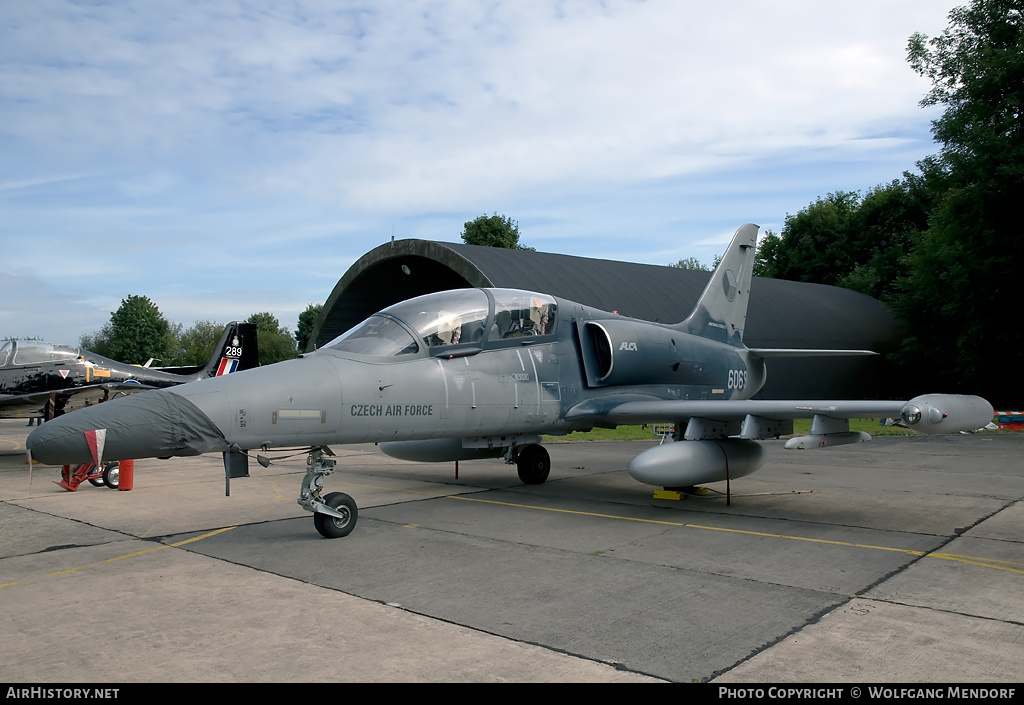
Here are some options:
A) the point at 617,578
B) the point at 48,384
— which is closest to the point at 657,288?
the point at 48,384

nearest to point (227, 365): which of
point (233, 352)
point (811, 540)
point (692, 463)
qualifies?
point (233, 352)

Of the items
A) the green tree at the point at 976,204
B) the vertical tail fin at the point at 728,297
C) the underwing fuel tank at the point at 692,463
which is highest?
the green tree at the point at 976,204

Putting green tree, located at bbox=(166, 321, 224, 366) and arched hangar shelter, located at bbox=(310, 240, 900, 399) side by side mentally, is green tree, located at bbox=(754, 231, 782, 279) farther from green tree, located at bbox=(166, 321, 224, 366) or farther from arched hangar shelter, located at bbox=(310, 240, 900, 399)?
green tree, located at bbox=(166, 321, 224, 366)

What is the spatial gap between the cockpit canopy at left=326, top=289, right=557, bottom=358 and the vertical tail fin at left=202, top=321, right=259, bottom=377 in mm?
12815

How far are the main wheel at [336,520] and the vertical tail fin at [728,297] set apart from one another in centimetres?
665

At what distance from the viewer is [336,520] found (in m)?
7.04

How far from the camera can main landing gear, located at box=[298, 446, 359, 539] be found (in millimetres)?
6906

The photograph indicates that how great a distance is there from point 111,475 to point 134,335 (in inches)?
3060

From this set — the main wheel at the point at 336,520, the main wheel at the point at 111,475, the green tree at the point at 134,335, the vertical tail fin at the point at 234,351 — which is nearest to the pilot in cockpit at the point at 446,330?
the main wheel at the point at 336,520

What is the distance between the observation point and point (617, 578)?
221 inches

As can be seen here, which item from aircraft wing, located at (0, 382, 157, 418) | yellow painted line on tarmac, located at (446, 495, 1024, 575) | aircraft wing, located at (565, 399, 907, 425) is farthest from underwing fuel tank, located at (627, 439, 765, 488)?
aircraft wing, located at (0, 382, 157, 418)

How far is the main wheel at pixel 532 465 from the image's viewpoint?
434 inches

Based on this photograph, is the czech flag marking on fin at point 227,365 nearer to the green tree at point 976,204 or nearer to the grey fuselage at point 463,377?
Answer: the grey fuselage at point 463,377

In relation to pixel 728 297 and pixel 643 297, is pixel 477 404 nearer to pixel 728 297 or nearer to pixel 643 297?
pixel 728 297
